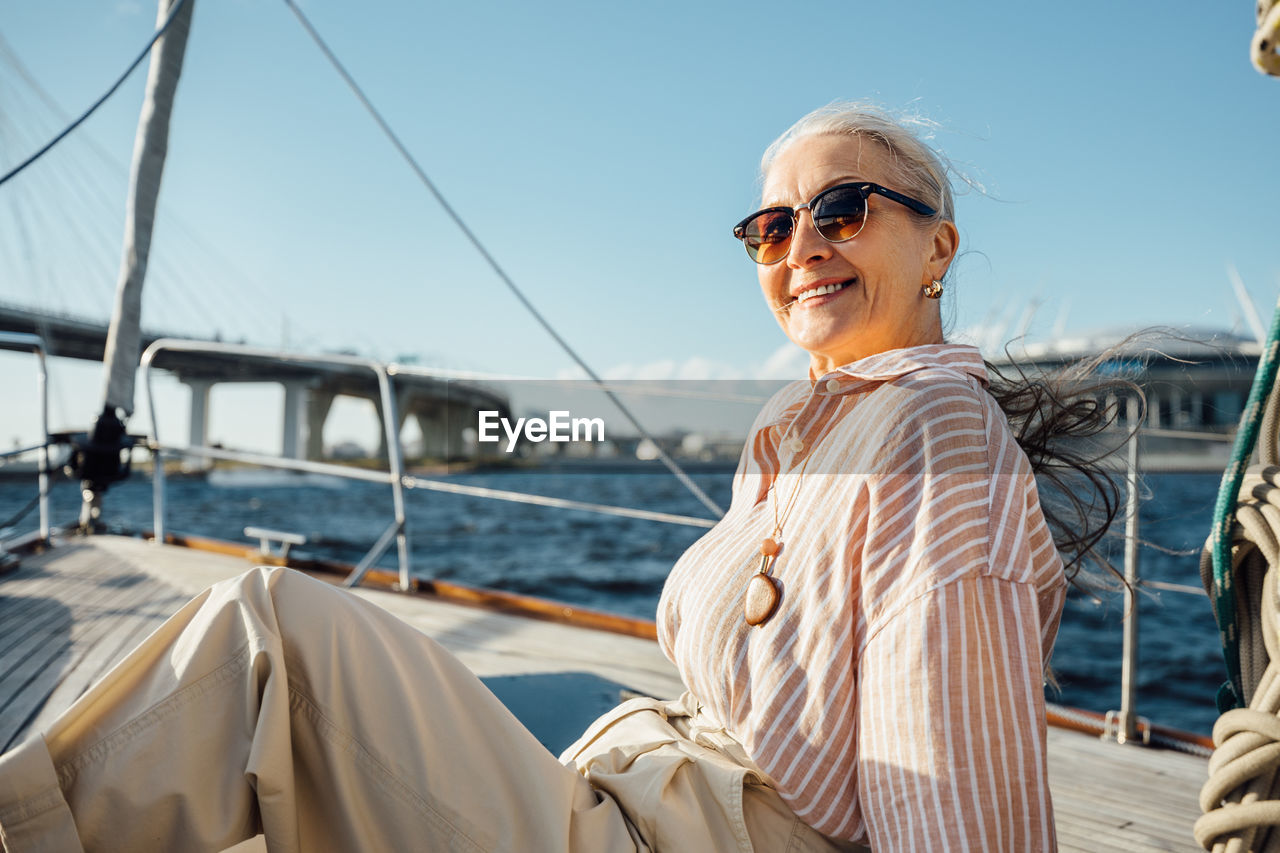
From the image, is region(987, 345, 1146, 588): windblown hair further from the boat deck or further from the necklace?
the boat deck

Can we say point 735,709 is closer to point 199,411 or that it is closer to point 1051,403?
point 1051,403

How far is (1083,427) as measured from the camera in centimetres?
103

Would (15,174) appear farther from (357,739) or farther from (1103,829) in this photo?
(1103,829)

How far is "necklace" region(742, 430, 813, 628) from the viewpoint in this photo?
0.79 metres

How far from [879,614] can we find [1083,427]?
499 millimetres

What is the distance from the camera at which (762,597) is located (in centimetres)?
80

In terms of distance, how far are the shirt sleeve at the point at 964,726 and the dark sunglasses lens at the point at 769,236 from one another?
537 millimetres

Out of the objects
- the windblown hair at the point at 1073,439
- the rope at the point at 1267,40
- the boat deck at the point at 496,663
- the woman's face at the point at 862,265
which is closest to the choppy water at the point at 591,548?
the windblown hair at the point at 1073,439

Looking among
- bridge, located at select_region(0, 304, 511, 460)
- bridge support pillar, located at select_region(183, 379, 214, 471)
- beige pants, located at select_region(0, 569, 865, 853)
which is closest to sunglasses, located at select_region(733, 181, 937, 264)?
beige pants, located at select_region(0, 569, 865, 853)

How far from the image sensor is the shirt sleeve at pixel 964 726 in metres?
0.63

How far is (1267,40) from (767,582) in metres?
0.56

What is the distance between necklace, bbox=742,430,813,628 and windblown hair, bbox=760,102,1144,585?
32 cm
